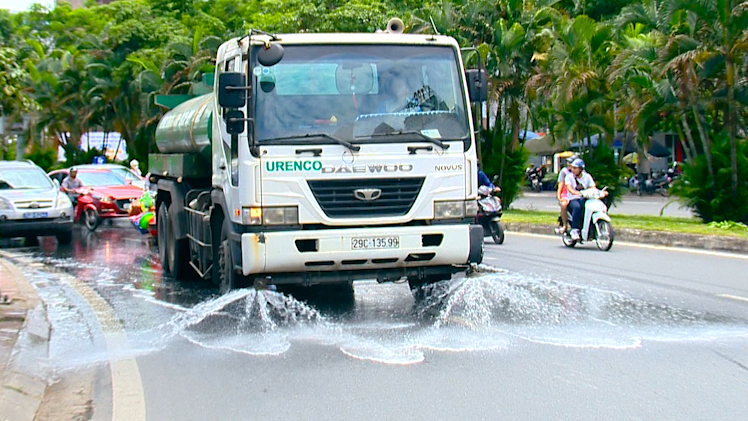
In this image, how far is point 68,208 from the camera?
19.3 m

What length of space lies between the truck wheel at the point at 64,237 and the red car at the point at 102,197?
340 cm

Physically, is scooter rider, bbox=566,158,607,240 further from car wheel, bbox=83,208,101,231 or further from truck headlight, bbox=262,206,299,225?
car wheel, bbox=83,208,101,231

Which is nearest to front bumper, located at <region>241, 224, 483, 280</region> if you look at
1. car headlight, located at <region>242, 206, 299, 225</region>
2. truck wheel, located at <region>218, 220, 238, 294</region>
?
car headlight, located at <region>242, 206, 299, 225</region>

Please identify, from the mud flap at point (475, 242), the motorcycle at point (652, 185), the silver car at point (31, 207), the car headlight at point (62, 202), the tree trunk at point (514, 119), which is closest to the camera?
the mud flap at point (475, 242)

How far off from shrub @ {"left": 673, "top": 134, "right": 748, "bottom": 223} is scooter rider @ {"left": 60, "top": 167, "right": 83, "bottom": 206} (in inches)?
599

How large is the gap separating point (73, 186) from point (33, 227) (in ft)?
19.5

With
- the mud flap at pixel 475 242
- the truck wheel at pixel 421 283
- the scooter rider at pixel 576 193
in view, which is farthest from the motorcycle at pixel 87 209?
the mud flap at pixel 475 242

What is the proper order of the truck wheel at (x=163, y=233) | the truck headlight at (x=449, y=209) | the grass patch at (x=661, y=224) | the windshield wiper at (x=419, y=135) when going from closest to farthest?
the windshield wiper at (x=419, y=135)
the truck headlight at (x=449, y=209)
the truck wheel at (x=163, y=233)
the grass patch at (x=661, y=224)

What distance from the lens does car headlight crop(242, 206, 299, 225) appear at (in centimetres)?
814

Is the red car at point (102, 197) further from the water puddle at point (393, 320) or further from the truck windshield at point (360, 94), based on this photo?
the truck windshield at point (360, 94)

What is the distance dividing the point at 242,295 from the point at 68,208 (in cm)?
1179

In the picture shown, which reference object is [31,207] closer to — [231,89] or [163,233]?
[163,233]

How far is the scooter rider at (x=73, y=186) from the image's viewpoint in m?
24.3

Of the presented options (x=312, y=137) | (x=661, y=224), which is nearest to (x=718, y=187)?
(x=661, y=224)
